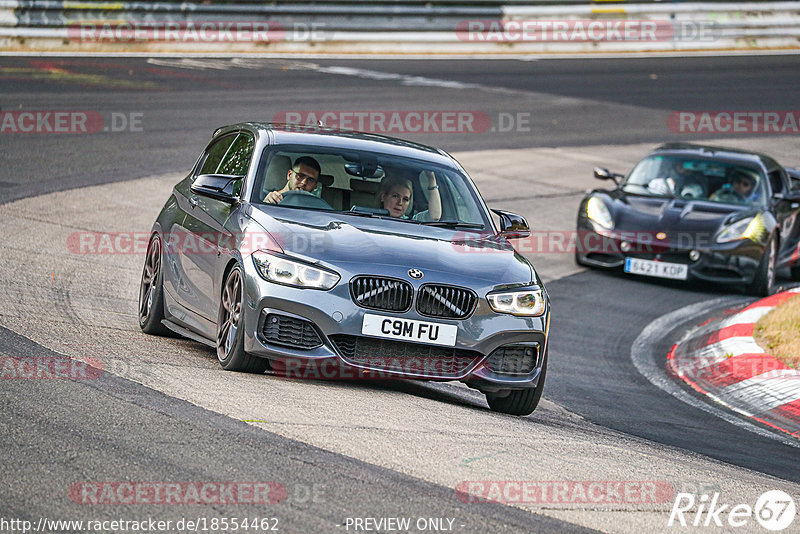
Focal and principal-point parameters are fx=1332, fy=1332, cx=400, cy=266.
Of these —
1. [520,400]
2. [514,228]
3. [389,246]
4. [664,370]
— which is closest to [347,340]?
[389,246]

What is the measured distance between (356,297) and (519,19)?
2550 cm

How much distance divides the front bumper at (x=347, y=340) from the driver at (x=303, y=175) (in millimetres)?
1063

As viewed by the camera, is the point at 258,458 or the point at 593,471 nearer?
the point at 258,458

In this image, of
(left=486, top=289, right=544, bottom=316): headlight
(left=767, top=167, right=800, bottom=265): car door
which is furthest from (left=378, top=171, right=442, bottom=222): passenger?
(left=767, top=167, right=800, bottom=265): car door

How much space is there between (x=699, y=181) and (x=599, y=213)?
4.64 feet

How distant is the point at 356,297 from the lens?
291 inches

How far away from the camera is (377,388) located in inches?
309

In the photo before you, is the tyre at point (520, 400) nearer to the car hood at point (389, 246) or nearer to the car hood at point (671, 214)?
the car hood at point (389, 246)

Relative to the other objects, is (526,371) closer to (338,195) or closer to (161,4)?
(338,195)

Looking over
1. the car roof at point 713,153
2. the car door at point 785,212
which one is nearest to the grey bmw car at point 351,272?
the car door at point 785,212

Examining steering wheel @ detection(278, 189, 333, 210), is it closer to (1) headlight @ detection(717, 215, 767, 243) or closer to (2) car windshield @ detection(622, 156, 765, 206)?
(1) headlight @ detection(717, 215, 767, 243)

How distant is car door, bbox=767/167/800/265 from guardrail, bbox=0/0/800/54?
15256mm

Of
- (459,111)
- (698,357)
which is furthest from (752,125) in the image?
(698,357)

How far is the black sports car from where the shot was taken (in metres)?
14.5
